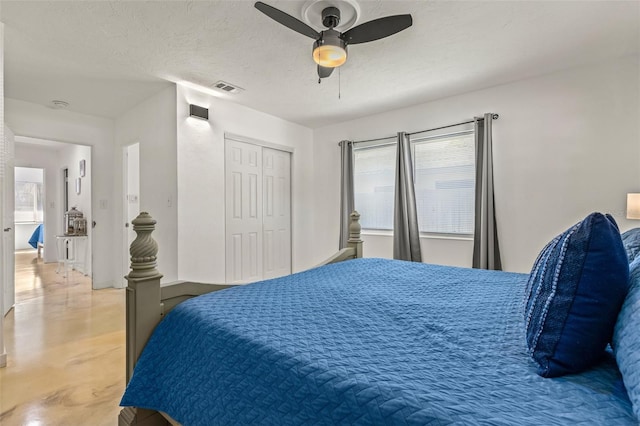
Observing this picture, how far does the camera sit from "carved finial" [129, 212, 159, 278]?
4.33 ft

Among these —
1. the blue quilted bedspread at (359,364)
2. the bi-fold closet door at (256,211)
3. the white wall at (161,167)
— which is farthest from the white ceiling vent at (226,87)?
the blue quilted bedspread at (359,364)

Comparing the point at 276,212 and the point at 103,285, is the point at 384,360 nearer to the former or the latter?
the point at 276,212

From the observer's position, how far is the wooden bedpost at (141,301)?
1.29m

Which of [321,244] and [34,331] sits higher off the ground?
[321,244]

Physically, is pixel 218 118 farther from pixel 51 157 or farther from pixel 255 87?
pixel 51 157

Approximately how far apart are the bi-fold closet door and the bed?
2534 millimetres

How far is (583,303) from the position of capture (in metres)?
0.75

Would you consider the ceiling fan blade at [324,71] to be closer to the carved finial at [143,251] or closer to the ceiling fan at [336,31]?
the ceiling fan at [336,31]

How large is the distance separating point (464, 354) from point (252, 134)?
148 inches

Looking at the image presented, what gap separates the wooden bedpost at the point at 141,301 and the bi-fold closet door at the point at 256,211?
8.01 feet

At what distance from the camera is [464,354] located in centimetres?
87

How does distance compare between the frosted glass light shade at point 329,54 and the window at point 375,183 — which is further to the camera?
the window at point 375,183

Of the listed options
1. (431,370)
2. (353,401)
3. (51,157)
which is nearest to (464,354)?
(431,370)

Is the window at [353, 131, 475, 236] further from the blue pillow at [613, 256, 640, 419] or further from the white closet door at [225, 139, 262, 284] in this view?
the blue pillow at [613, 256, 640, 419]
